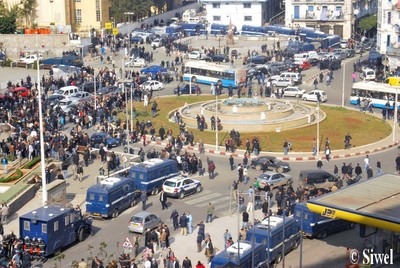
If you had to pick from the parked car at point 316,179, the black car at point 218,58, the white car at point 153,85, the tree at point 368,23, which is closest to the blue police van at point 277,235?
the parked car at point 316,179

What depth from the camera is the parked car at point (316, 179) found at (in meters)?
47.6

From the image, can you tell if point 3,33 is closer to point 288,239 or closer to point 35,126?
point 35,126

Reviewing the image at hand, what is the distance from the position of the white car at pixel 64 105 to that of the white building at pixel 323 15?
155ft

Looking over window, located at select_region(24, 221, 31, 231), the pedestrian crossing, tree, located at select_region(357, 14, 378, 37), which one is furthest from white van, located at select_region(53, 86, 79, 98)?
tree, located at select_region(357, 14, 378, 37)

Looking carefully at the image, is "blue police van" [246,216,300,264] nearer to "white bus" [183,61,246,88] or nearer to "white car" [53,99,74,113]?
"white car" [53,99,74,113]

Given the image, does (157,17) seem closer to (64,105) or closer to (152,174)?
(64,105)

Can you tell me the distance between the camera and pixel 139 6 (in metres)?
111

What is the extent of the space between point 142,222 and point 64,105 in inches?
1099

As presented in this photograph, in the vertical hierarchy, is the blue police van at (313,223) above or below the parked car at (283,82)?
below

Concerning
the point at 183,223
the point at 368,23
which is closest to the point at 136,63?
the point at 368,23

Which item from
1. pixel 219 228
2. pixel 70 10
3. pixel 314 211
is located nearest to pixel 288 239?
pixel 314 211

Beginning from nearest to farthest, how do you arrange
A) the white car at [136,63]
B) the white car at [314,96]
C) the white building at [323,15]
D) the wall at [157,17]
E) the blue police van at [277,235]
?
the blue police van at [277,235]
the white car at [314,96]
the white car at [136,63]
the wall at [157,17]
the white building at [323,15]

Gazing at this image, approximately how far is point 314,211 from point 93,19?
70928 millimetres

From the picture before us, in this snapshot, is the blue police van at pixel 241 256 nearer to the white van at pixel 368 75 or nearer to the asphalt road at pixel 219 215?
the asphalt road at pixel 219 215
